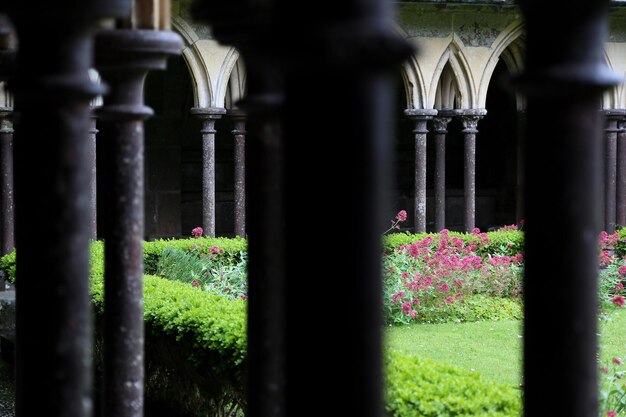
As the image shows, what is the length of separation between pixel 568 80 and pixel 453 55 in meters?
12.8

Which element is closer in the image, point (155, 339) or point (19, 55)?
point (19, 55)

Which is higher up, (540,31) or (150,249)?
(540,31)

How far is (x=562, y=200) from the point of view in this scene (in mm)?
2029

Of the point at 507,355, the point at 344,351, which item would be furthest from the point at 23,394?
the point at 507,355

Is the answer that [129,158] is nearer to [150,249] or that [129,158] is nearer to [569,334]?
[569,334]

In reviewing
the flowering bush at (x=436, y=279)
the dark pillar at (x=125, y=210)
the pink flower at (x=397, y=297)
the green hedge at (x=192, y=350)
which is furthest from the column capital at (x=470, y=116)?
the dark pillar at (x=125, y=210)

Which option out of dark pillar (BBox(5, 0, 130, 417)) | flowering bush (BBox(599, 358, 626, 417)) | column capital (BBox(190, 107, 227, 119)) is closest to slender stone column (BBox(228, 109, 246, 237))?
column capital (BBox(190, 107, 227, 119))

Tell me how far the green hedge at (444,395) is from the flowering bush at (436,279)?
406 cm

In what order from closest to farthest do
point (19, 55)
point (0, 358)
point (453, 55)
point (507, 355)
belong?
1. point (19, 55)
2. point (507, 355)
3. point (0, 358)
4. point (453, 55)

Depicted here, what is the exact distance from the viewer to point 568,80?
1.96m

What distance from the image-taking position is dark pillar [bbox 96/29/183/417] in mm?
3725

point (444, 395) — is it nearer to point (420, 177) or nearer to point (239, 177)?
point (239, 177)

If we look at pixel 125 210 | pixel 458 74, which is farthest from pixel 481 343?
pixel 458 74

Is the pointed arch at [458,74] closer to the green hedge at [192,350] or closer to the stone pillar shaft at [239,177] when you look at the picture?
the stone pillar shaft at [239,177]
